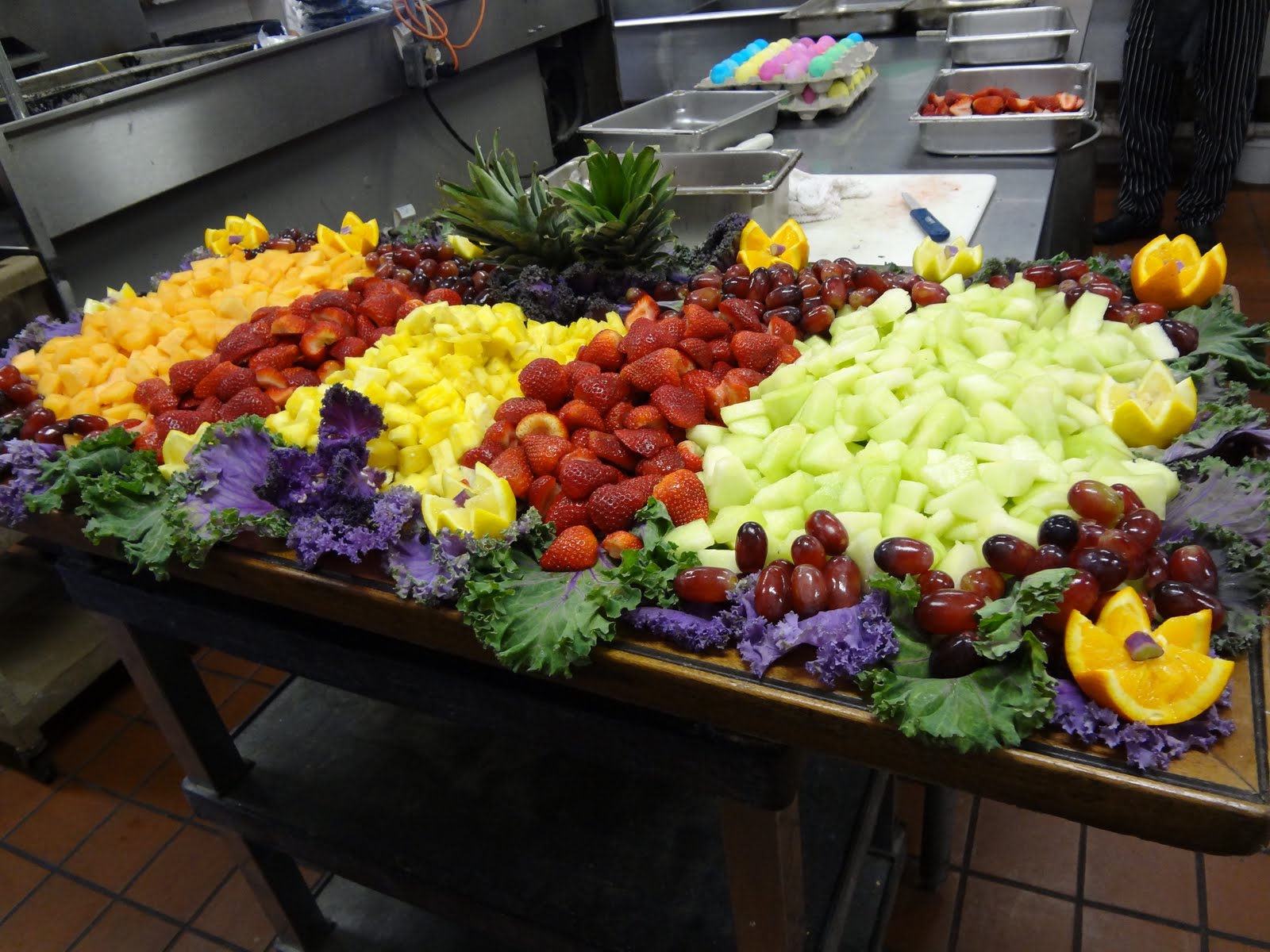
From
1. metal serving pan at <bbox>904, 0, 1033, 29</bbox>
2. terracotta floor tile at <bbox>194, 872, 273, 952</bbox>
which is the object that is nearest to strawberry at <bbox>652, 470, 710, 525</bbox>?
terracotta floor tile at <bbox>194, 872, 273, 952</bbox>

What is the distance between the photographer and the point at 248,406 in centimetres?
165

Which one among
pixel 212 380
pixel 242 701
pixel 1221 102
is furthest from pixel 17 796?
pixel 1221 102

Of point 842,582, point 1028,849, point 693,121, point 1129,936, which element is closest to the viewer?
point 842,582

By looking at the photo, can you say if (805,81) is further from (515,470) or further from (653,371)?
(515,470)

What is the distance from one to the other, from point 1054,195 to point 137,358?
102 inches

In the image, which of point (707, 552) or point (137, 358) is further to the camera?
point (137, 358)

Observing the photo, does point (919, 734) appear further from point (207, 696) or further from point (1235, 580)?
point (207, 696)

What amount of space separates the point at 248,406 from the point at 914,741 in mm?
1269

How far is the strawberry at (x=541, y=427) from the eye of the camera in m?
1.43

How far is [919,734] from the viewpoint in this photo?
3.17 ft

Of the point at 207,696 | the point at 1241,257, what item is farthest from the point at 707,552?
the point at 1241,257

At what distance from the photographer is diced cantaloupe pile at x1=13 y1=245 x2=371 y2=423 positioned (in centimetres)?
183

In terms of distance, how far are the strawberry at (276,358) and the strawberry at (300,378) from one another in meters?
0.02

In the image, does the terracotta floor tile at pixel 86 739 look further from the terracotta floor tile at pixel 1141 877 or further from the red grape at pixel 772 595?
the terracotta floor tile at pixel 1141 877
